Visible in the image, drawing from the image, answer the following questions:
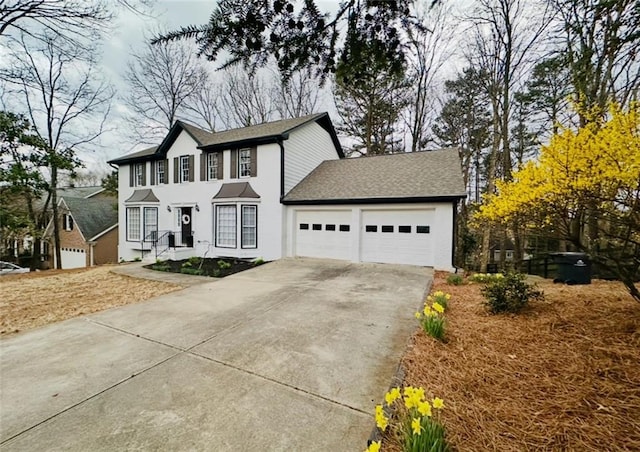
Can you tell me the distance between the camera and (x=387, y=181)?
11.2m

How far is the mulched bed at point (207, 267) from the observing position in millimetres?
9531

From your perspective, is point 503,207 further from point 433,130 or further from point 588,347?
point 433,130

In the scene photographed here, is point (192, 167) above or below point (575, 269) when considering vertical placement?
above

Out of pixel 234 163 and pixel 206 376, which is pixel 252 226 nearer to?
pixel 234 163

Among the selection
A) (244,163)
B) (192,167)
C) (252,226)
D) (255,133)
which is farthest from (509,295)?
(192,167)

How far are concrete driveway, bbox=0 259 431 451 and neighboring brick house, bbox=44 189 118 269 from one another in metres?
19.8

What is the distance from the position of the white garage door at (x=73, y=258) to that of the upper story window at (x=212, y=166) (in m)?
14.6

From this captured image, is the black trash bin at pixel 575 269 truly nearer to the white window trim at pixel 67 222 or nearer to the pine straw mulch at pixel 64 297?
the pine straw mulch at pixel 64 297

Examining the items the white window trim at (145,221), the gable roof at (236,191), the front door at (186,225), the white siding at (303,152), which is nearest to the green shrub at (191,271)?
the gable roof at (236,191)

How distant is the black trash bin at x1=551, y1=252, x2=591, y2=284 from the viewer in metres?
6.89

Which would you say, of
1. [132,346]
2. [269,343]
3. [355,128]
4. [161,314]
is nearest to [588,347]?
[269,343]

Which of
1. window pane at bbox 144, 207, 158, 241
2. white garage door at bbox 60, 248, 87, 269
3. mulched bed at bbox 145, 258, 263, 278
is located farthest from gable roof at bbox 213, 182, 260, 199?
white garage door at bbox 60, 248, 87, 269

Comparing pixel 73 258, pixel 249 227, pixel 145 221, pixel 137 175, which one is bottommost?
pixel 73 258

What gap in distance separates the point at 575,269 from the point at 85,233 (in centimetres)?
2767
